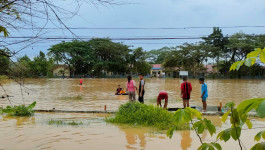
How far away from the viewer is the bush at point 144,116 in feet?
28.2

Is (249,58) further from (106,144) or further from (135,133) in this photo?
(135,133)

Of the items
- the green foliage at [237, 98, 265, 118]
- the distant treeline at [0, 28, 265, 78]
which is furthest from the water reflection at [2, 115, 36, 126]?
the distant treeline at [0, 28, 265, 78]

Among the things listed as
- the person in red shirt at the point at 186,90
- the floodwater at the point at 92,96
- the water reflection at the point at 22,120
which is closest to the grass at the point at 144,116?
the person in red shirt at the point at 186,90

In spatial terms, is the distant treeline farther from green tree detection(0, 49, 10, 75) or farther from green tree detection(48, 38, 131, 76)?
green tree detection(0, 49, 10, 75)

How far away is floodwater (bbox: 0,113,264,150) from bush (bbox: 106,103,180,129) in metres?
0.39

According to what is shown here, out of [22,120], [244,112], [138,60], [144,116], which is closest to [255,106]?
[244,112]

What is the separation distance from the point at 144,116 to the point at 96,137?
205 centimetres

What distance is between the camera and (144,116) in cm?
886

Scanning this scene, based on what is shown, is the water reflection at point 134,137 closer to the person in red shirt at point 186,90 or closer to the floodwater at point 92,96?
the floodwater at point 92,96

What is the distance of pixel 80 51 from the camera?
71.1m

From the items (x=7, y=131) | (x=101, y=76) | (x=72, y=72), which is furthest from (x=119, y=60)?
(x=7, y=131)

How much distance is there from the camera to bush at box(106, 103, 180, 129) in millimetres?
8609

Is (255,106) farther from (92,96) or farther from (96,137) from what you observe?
Result: (92,96)

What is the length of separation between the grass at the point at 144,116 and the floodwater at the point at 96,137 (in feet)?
1.27
